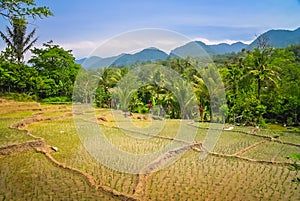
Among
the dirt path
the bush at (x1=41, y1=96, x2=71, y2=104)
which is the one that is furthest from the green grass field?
the bush at (x1=41, y1=96, x2=71, y2=104)

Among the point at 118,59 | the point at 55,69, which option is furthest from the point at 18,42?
the point at 118,59

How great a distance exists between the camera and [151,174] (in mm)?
6461

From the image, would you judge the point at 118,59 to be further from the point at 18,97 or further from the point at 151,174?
the point at 18,97

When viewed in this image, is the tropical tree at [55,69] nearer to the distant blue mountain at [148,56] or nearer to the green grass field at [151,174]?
the distant blue mountain at [148,56]

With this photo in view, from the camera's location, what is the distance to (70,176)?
244 inches

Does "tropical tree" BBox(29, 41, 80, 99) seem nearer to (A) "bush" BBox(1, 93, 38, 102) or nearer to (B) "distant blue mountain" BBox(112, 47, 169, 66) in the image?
(A) "bush" BBox(1, 93, 38, 102)

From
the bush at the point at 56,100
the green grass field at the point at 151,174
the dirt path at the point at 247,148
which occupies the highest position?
the bush at the point at 56,100

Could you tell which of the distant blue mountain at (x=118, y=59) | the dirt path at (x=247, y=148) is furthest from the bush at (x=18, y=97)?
the dirt path at (x=247, y=148)

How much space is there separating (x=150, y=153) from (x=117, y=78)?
1313cm

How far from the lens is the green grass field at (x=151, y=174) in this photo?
5289mm

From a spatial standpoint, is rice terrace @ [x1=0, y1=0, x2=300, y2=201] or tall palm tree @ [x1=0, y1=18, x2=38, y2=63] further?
tall palm tree @ [x1=0, y1=18, x2=38, y2=63]

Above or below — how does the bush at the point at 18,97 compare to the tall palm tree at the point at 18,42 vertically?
below

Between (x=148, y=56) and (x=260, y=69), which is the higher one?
(x=148, y=56)

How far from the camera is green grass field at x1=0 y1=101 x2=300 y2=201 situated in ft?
17.4
